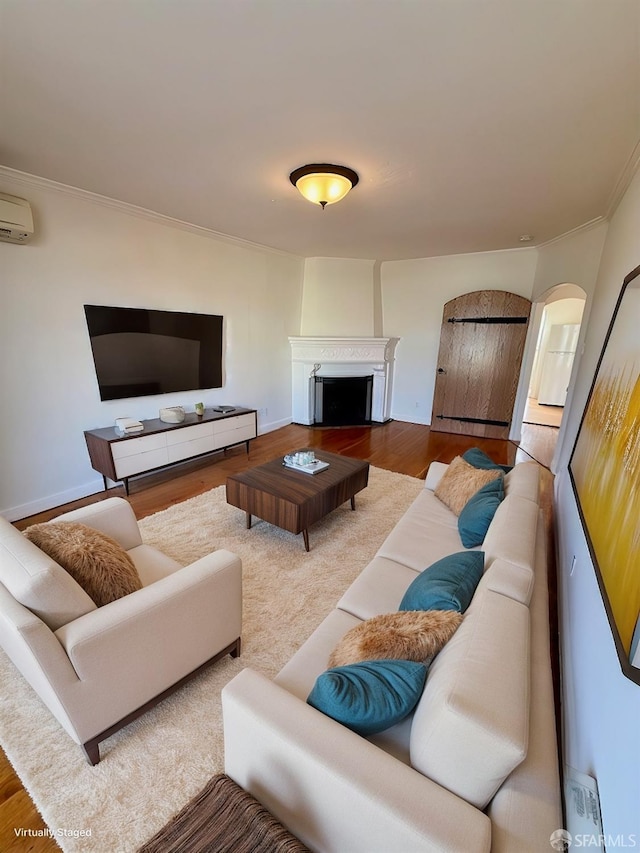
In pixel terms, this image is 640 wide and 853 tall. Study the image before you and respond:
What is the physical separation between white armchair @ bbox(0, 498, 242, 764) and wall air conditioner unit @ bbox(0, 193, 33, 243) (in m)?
2.33

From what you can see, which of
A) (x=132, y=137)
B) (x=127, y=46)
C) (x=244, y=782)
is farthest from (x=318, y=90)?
(x=244, y=782)

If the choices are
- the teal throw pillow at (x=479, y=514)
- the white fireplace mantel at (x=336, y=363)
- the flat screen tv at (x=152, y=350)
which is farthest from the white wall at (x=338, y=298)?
the teal throw pillow at (x=479, y=514)

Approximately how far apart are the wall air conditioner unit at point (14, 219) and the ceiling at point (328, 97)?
25 cm

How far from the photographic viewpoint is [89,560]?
1.33 m

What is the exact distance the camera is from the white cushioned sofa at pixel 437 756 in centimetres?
70

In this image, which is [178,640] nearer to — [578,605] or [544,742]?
[544,742]

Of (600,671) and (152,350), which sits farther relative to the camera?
(152,350)

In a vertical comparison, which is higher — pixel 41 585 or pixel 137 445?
pixel 41 585

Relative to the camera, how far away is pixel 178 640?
4.53 feet

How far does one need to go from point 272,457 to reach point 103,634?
3220 mm

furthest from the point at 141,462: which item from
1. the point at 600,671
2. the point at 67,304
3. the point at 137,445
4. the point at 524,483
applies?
the point at 600,671

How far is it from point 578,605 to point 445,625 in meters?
0.84

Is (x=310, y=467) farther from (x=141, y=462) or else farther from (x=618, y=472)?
(x=618, y=472)

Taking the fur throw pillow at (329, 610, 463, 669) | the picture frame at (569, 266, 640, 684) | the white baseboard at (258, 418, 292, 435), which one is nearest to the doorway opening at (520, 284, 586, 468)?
the white baseboard at (258, 418, 292, 435)
